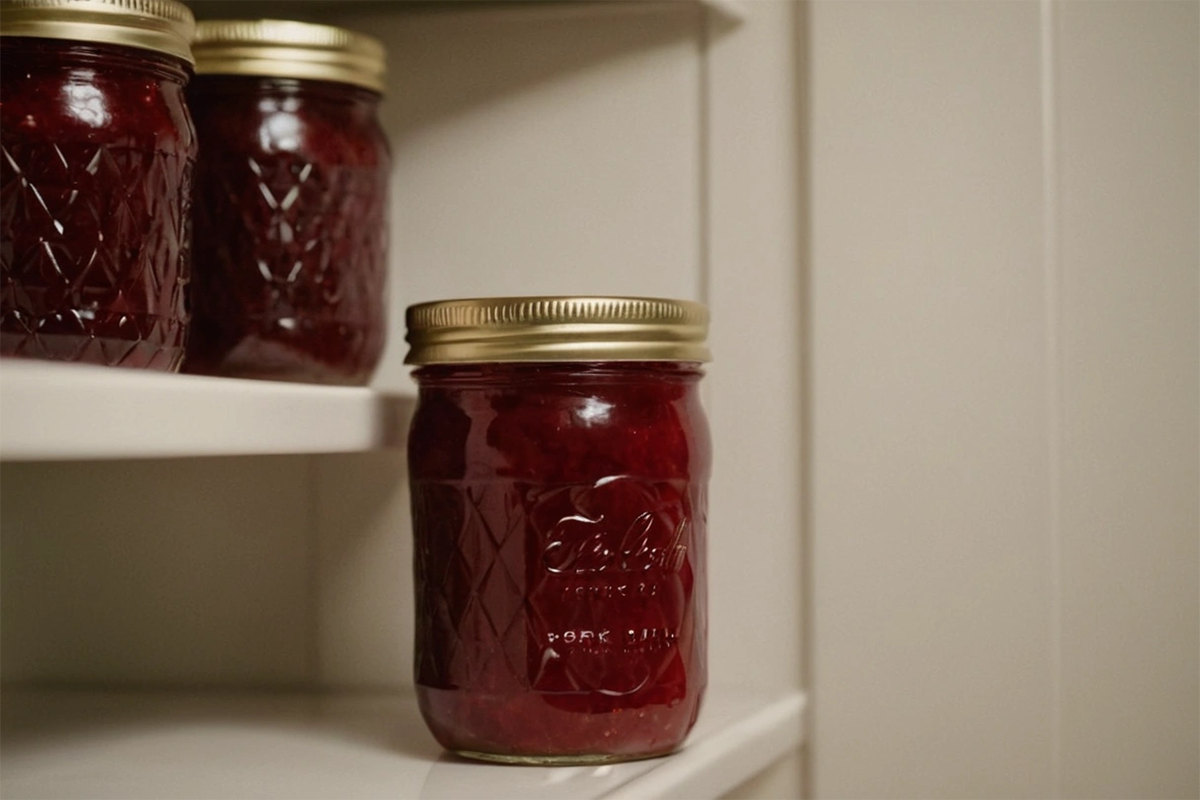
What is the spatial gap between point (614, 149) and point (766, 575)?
0.31m

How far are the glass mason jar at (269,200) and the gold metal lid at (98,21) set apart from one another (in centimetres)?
17

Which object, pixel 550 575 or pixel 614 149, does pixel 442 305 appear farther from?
pixel 614 149

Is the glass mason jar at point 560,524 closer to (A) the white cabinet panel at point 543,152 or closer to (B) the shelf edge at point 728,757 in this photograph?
(B) the shelf edge at point 728,757

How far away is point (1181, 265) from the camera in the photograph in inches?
35.1

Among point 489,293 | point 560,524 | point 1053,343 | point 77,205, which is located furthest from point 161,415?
point 1053,343

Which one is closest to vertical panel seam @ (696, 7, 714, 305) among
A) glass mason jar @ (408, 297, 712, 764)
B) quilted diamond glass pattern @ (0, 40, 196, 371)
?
glass mason jar @ (408, 297, 712, 764)

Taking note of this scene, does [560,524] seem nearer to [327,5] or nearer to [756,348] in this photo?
[756,348]

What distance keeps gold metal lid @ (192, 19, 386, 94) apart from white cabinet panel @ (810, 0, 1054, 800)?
0.32 meters

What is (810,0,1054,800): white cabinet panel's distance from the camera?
36.0 inches

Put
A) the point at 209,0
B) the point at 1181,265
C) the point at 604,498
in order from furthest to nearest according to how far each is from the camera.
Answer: the point at 209,0 → the point at 1181,265 → the point at 604,498

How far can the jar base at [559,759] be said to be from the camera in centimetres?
75

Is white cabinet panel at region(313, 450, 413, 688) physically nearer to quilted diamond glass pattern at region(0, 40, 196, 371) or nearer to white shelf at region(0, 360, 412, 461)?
white shelf at region(0, 360, 412, 461)

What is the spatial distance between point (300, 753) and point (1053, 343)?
20.4 inches

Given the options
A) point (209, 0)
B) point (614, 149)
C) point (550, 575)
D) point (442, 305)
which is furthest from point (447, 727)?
point (209, 0)
